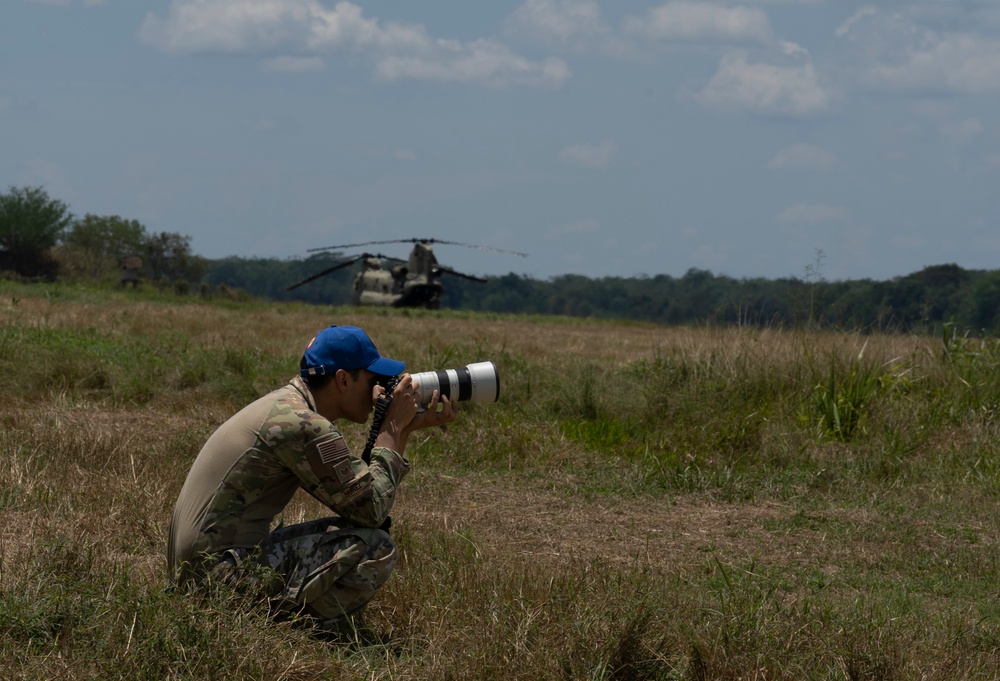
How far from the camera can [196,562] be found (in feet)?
15.4

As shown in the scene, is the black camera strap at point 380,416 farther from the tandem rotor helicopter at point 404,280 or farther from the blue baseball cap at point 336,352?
the tandem rotor helicopter at point 404,280

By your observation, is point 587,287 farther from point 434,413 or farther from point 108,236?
point 434,413

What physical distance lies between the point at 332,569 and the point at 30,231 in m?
54.6

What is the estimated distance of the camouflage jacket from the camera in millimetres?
4598

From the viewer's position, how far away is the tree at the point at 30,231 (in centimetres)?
5331

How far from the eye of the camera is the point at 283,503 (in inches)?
194

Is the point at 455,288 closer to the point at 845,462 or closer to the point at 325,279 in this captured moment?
the point at 325,279

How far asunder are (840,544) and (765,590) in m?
1.37

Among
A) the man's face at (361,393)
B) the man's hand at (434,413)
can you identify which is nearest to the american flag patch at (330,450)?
the man's face at (361,393)

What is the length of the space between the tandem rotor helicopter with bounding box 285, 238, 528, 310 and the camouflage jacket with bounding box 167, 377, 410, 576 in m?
44.7

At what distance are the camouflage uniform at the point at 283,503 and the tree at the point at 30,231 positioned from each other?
5034 cm

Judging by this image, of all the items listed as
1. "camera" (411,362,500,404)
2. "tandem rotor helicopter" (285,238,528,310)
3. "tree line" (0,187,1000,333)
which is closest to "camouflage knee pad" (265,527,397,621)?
"camera" (411,362,500,404)

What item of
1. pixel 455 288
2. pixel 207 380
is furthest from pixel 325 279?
pixel 207 380

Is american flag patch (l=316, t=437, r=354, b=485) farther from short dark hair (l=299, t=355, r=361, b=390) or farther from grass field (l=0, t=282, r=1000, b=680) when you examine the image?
grass field (l=0, t=282, r=1000, b=680)
